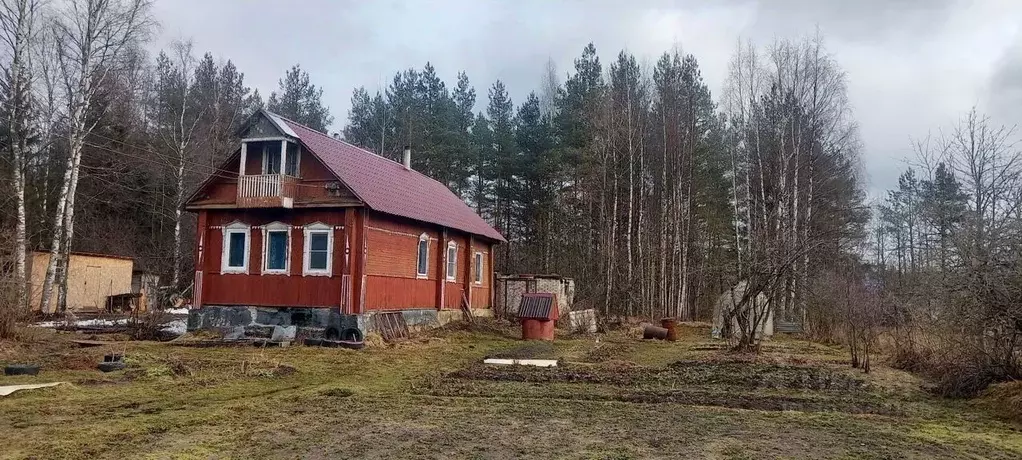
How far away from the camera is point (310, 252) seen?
1864 centimetres

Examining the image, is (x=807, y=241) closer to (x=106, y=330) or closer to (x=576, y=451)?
(x=576, y=451)

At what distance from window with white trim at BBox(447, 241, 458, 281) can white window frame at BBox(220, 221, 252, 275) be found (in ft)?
21.6

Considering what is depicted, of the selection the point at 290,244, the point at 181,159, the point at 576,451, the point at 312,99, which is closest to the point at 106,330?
the point at 290,244

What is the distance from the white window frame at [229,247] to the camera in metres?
19.1

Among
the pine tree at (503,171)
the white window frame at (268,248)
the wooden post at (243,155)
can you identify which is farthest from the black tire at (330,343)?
the pine tree at (503,171)

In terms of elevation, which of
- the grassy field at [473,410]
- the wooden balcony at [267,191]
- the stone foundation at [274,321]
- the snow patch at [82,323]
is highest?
the wooden balcony at [267,191]

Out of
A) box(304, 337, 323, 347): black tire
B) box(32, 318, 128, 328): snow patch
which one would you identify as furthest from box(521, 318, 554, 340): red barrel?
box(32, 318, 128, 328): snow patch

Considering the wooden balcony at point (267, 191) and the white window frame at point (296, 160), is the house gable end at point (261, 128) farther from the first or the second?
the wooden balcony at point (267, 191)

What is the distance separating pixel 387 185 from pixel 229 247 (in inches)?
187

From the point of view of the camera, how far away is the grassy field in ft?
21.6

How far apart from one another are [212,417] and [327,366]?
5.74 metres

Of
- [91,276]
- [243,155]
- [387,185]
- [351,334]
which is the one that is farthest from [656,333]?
[91,276]

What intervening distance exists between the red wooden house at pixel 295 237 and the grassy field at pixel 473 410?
361 centimetres

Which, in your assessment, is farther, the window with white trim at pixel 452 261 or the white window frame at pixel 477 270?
→ the white window frame at pixel 477 270
